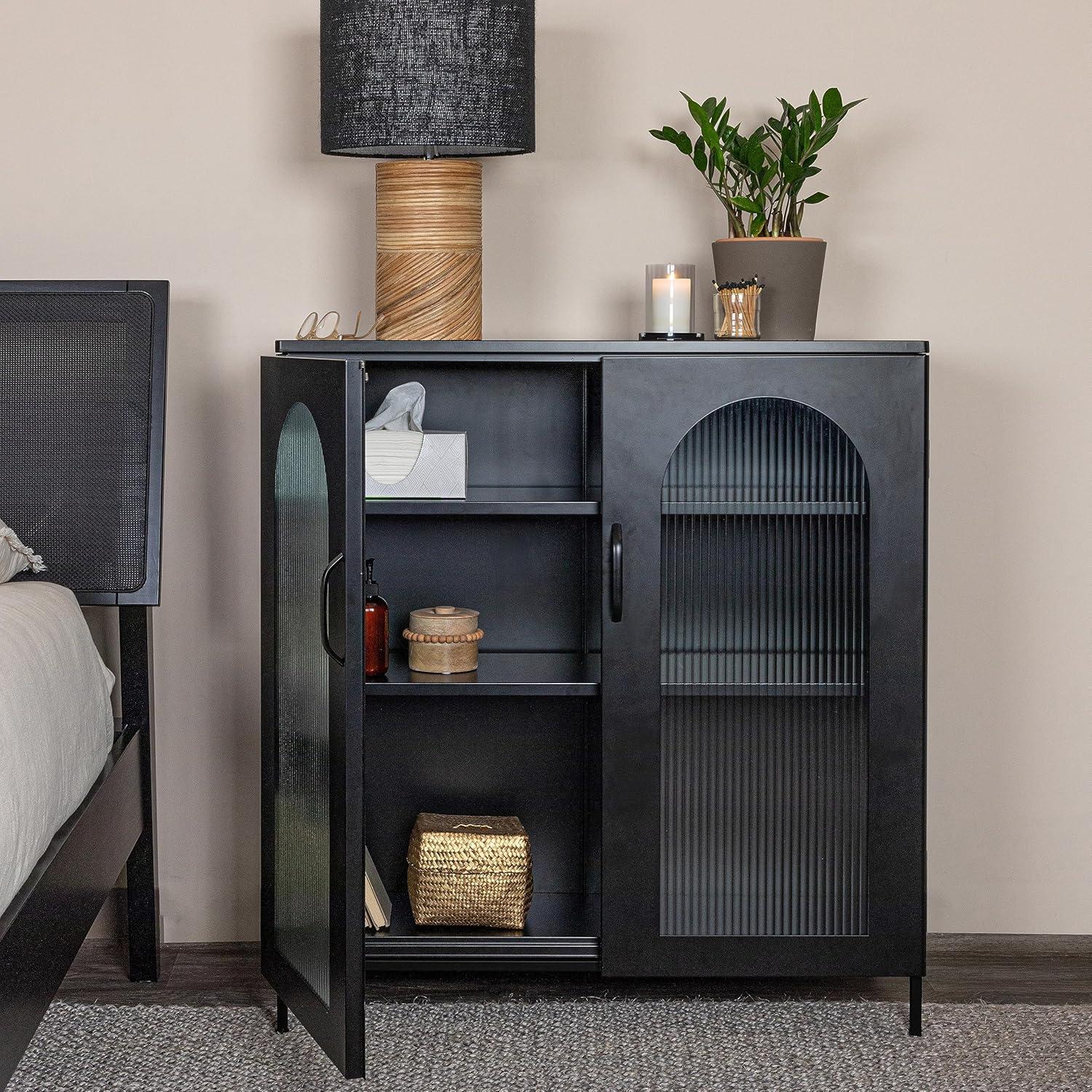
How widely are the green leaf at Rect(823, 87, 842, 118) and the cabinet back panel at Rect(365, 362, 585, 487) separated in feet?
2.01

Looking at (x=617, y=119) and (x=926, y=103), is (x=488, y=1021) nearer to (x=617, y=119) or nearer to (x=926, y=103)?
(x=617, y=119)

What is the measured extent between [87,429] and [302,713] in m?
0.65

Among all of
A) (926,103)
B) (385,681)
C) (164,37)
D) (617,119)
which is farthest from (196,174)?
(926,103)

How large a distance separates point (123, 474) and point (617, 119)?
110 centimetres

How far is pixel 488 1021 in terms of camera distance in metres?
2.11

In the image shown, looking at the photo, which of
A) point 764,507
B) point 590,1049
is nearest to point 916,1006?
point 590,1049

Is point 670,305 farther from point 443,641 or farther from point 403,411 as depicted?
point 443,641

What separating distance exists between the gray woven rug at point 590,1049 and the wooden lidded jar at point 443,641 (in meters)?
0.59

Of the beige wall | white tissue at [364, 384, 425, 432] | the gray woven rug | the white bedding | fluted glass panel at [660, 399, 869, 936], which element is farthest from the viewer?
the beige wall

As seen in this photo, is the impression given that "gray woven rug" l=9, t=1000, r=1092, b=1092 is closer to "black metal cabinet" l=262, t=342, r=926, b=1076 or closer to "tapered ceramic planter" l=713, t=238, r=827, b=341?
"black metal cabinet" l=262, t=342, r=926, b=1076

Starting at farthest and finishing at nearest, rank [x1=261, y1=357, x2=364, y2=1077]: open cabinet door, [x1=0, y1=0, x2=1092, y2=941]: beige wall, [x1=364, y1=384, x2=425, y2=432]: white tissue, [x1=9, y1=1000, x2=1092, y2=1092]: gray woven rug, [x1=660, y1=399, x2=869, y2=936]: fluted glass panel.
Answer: [x1=0, y1=0, x2=1092, y2=941]: beige wall
[x1=364, y1=384, x2=425, y2=432]: white tissue
[x1=660, y1=399, x2=869, y2=936]: fluted glass panel
[x1=9, y1=1000, x2=1092, y2=1092]: gray woven rug
[x1=261, y1=357, x2=364, y2=1077]: open cabinet door

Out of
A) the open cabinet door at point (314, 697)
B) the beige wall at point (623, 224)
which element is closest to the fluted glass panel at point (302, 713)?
the open cabinet door at point (314, 697)

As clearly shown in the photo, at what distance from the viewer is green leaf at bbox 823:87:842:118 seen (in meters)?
2.04

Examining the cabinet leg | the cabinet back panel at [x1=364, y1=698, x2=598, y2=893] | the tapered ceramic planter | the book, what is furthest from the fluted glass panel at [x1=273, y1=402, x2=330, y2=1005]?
the cabinet leg
